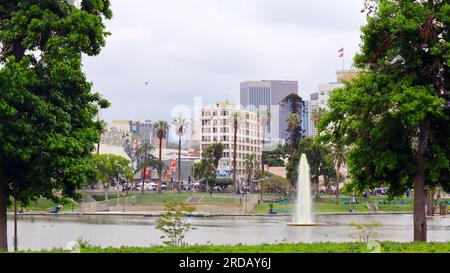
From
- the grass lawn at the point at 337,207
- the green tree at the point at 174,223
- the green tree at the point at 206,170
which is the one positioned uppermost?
the green tree at the point at 206,170

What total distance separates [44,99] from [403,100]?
1223 centimetres

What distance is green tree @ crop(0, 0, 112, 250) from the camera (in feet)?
80.6

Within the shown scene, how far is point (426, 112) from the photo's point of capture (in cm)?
2644

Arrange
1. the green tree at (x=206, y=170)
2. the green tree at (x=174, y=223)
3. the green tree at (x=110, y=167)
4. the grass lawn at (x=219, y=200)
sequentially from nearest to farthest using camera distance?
1. the green tree at (x=174, y=223)
2. the green tree at (x=110, y=167)
3. the grass lawn at (x=219, y=200)
4. the green tree at (x=206, y=170)

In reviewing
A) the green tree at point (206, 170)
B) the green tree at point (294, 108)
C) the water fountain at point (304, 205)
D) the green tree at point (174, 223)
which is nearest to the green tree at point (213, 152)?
the green tree at point (206, 170)

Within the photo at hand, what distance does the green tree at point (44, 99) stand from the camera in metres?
24.6

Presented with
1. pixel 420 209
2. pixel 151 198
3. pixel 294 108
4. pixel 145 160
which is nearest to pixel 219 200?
pixel 151 198

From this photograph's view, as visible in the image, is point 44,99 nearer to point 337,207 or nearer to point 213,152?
point 337,207

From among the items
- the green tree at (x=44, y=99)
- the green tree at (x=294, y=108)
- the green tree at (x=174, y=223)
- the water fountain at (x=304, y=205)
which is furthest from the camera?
the green tree at (x=294, y=108)

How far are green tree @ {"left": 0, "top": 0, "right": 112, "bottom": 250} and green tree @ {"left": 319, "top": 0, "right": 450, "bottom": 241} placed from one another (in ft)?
31.1

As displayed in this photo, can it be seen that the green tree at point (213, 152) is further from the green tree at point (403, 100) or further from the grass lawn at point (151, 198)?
the green tree at point (403, 100)

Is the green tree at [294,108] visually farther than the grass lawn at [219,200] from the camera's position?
Yes

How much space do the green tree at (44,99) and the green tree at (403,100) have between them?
31.1 ft

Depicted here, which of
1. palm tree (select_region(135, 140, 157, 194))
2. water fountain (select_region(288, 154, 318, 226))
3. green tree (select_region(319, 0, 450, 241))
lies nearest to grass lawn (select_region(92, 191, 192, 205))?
palm tree (select_region(135, 140, 157, 194))
